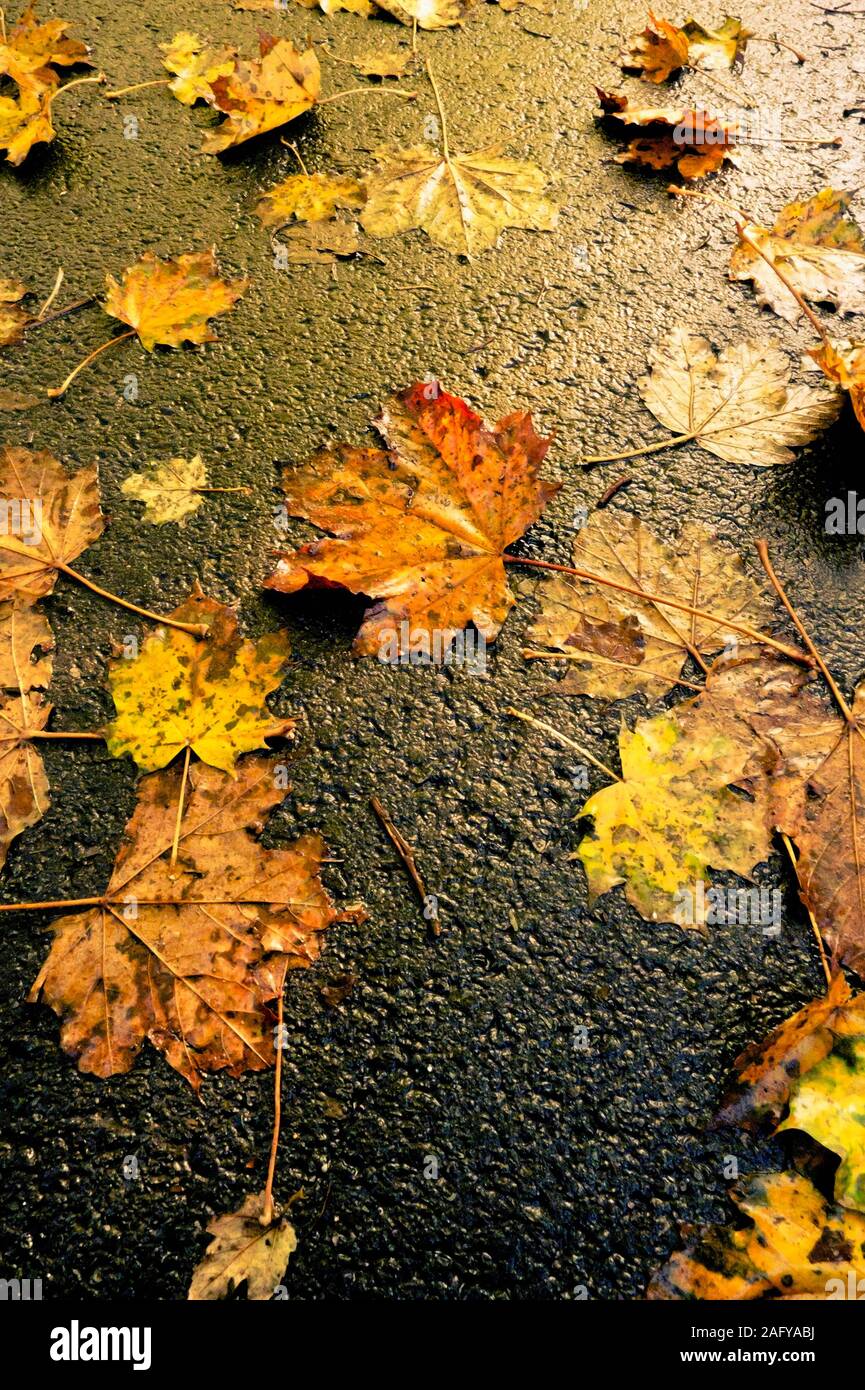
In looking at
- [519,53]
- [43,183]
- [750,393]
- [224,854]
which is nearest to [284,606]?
[224,854]

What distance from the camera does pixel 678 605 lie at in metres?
1.55

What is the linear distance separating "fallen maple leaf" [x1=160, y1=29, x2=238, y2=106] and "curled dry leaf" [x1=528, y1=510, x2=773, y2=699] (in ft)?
5.84

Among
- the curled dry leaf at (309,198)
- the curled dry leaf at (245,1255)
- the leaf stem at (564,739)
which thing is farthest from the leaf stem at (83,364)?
the curled dry leaf at (245,1255)

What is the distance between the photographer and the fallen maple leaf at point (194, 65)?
8.02 ft

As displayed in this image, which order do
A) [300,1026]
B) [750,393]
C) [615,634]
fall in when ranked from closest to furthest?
[300,1026] < [615,634] < [750,393]

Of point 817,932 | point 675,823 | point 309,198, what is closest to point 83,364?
point 309,198

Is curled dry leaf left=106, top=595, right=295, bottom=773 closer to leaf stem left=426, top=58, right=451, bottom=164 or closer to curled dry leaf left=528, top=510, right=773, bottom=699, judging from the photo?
curled dry leaf left=528, top=510, right=773, bottom=699

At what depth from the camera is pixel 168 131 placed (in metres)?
2.39

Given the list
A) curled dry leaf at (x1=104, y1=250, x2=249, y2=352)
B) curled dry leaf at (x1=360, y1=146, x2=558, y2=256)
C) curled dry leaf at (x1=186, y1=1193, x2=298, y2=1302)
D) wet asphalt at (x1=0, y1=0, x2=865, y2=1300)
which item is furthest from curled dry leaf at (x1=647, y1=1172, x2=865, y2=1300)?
curled dry leaf at (x1=360, y1=146, x2=558, y2=256)

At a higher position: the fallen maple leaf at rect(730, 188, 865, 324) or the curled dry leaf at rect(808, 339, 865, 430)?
the fallen maple leaf at rect(730, 188, 865, 324)

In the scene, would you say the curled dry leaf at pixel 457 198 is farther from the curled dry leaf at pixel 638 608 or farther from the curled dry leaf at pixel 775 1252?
the curled dry leaf at pixel 775 1252

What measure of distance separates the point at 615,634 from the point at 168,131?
1.91m

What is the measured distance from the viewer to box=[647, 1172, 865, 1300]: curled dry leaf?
1.04m

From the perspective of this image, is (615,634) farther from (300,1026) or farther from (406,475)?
(300,1026)
